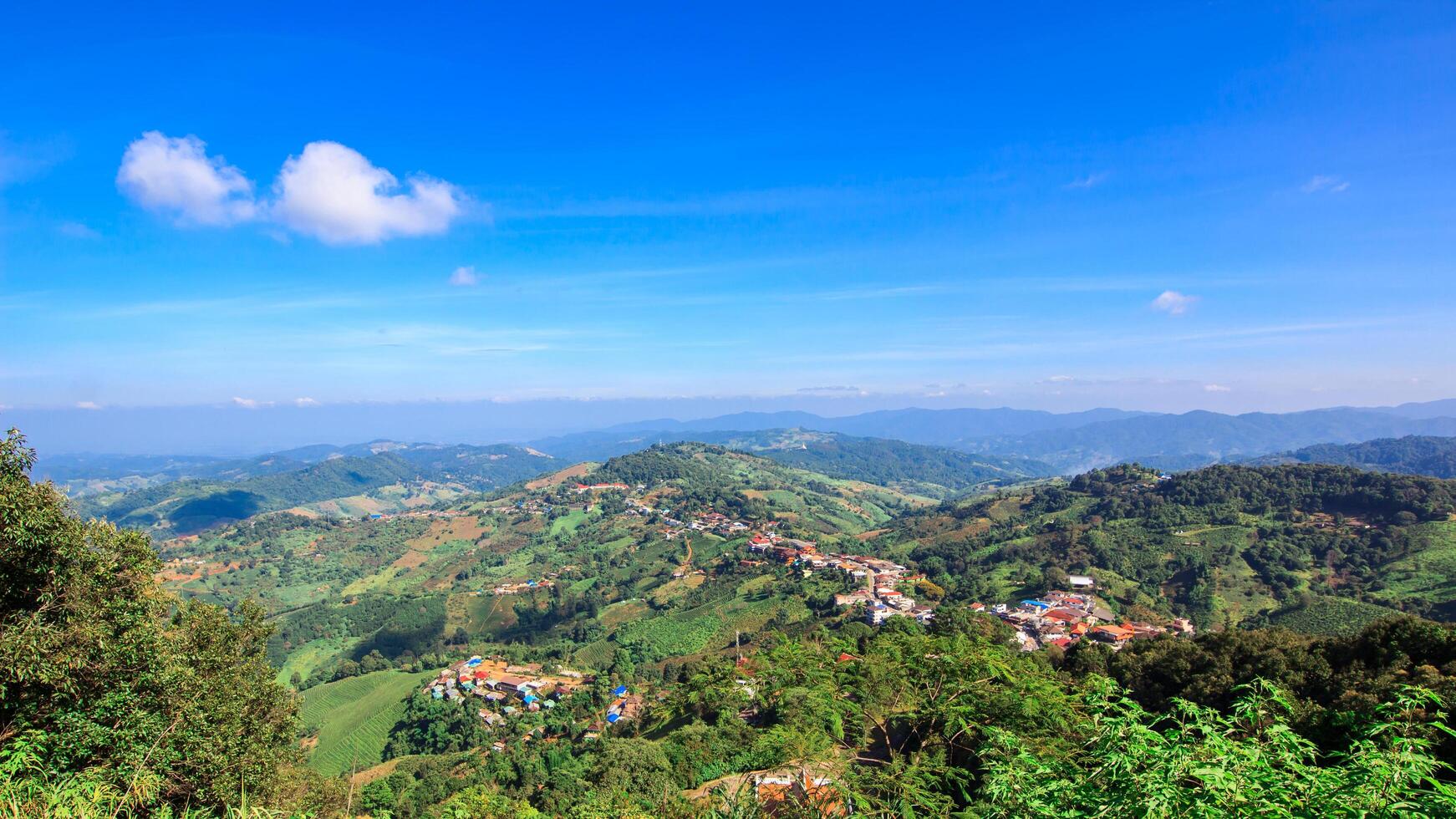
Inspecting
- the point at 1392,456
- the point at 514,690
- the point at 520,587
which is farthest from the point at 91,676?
the point at 1392,456

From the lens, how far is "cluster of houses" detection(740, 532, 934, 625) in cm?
5156

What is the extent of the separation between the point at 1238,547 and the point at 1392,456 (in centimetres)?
17163

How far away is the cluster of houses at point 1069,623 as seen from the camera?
40.2m

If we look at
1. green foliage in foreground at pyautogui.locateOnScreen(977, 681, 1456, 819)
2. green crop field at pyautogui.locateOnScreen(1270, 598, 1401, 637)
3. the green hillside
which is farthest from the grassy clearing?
green crop field at pyautogui.locateOnScreen(1270, 598, 1401, 637)

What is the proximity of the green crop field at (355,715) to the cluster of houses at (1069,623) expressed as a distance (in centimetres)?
4711

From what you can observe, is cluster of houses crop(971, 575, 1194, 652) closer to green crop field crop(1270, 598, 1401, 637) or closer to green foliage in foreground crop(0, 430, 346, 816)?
green crop field crop(1270, 598, 1401, 637)

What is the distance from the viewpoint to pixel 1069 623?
45.0 metres

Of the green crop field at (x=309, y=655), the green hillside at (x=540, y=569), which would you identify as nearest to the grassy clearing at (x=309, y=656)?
the green crop field at (x=309, y=655)

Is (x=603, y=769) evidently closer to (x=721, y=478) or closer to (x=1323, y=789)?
(x=1323, y=789)

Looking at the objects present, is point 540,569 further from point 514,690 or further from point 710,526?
point 514,690

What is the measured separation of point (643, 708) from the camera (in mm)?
34500

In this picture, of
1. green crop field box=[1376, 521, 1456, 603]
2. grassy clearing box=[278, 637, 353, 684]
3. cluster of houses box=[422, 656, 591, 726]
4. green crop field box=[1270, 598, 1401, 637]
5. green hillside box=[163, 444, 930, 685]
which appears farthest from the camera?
green hillside box=[163, 444, 930, 685]

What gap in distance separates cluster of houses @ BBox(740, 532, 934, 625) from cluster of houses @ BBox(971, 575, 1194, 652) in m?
6.39

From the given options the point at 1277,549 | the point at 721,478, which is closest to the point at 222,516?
the point at 721,478
